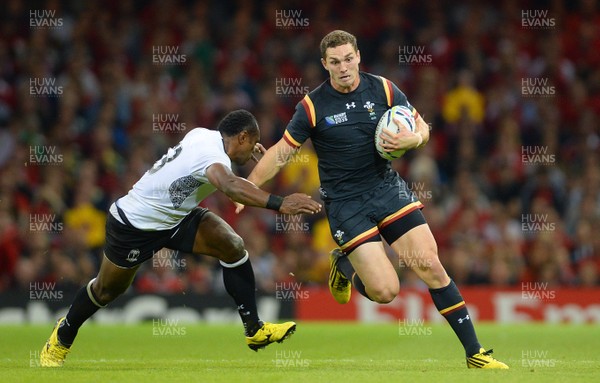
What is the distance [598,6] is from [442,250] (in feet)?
21.7

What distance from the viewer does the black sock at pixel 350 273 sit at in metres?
8.96

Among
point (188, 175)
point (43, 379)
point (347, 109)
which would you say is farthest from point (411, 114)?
point (43, 379)

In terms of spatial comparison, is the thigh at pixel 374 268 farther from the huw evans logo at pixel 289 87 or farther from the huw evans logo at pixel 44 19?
the huw evans logo at pixel 44 19

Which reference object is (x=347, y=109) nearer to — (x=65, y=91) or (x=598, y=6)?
(x=65, y=91)

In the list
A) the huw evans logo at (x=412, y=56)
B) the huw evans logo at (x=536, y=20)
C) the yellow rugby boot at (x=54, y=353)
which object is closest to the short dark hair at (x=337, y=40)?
the yellow rugby boot at (x=54, y=353)

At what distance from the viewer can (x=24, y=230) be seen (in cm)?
1512

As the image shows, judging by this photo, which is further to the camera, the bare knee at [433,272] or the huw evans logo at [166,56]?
the huw evans logo at [166,56]

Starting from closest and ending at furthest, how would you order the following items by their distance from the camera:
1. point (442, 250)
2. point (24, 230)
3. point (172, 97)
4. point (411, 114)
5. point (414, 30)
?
point (411, 114) < point (24, 230) < point (442, 250) < point (172, 97) < point (414, 30)

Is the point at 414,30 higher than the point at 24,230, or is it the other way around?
the point at 414,30

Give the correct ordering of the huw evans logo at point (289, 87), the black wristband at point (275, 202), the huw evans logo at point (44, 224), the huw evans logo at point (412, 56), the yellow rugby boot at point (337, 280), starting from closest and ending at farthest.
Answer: the black wristband at point (275, 202) → the yellow rugby boot at point (337, 280) → the huw evans logo at point (44, 224) → the huw evans logo at point (289, 87) → the huw evans logo at point (412, 56)

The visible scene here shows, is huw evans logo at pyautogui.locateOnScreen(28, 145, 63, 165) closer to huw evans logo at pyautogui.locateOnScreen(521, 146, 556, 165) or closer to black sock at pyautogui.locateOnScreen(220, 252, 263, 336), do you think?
huw evans logo at pyautogui.locateOnScreen(521, 146, 556, 165)

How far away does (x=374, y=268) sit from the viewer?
8531 mm

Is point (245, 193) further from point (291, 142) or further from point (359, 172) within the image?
point (359, 172)

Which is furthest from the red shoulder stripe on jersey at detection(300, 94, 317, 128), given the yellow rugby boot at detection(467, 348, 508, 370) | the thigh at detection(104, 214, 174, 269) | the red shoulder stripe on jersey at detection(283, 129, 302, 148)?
the yellow rugby boot at detection(467, 348, 508, 370)
